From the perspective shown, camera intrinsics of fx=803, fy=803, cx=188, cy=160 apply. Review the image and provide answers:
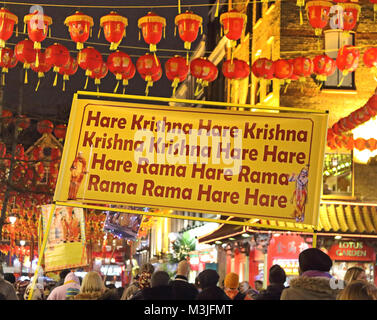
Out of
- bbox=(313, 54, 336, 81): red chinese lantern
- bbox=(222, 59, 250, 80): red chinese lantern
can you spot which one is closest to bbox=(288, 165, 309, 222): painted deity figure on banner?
bbox=(222, 59, 250, 80): red chinese lantern

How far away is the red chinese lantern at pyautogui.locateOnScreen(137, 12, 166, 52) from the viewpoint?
17.3m

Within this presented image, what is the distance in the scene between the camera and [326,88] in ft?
85.9

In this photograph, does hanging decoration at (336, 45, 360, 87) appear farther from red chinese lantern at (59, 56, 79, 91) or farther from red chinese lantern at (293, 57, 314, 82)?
red chinese lantern at (59, 56, 79, 91)

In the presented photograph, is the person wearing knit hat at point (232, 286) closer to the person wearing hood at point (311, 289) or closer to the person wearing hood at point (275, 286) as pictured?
the person wearing hood at point (275, 286)

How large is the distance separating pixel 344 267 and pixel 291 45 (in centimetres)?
737

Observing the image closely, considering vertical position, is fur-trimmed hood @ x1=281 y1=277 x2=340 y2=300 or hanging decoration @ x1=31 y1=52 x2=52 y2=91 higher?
hanging decoration @ x1=31 y1=52 x2=52 y2=91

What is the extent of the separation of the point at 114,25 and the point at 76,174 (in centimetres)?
880

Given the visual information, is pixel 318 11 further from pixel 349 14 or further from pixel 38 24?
pixel 38 24

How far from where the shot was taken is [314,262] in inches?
268

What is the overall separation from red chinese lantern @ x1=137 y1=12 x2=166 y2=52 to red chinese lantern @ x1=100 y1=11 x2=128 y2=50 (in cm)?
40

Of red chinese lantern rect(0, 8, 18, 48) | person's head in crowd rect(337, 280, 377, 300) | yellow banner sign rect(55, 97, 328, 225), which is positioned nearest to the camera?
person's head in crowd rect(337, 280, 377, 300)

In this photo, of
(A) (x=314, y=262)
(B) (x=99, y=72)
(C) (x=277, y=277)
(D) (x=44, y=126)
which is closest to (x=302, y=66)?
(B) (x=99, y=72)

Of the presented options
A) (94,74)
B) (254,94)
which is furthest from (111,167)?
(254,94)

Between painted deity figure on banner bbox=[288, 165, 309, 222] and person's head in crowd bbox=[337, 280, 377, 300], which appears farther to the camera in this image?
painted deity figure on banner bbox=[288, 165, 309, 222]
